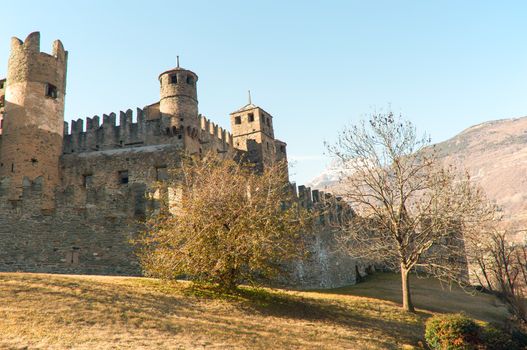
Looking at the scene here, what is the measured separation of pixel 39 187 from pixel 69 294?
8.81m

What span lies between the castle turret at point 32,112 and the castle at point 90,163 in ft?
0.20

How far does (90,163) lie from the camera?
31281 mm

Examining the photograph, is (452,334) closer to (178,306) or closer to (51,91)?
(178,306)

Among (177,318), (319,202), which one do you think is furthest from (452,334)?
(319,202)

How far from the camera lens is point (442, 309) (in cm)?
2017

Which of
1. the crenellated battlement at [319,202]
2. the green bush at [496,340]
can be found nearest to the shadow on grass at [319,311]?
the green bush at [496,340]

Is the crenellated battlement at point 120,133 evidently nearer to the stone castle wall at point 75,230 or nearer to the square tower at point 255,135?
the square tower at point 255,135

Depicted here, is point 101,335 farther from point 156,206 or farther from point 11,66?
point 11,66

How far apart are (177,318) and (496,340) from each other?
985 centimetres

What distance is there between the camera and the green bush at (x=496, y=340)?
1402 cm

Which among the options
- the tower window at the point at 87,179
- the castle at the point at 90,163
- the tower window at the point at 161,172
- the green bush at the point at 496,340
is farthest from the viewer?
the tower window at the point at 87,179

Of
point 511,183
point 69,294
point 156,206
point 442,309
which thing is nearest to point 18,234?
point 156,206

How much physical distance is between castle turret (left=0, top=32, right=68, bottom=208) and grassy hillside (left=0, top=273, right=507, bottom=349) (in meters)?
16.1

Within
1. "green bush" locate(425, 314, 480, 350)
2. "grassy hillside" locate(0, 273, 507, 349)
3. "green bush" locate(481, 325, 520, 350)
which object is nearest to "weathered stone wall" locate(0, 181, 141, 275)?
"grassy hillside" locate(0, 273, 507, 349)
